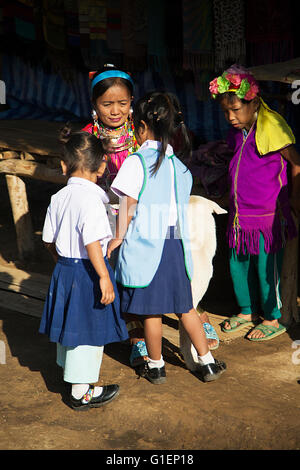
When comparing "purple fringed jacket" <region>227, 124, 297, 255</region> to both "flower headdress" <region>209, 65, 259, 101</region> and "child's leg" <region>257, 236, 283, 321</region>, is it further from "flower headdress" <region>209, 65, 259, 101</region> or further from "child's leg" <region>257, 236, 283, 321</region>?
"flower headdress" <region>209, 65, 259, 101</region>

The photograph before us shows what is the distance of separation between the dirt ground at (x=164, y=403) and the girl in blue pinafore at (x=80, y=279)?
22 cm

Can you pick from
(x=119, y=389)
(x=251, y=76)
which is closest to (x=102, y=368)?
(x=119, y=389)

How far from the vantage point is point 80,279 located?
3.45m

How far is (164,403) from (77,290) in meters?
0.82

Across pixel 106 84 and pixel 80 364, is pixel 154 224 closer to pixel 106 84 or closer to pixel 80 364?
pixel 80 364

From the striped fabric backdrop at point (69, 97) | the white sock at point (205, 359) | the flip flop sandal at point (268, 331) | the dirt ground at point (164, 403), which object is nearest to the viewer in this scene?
the dirt ground at point (164, 403)

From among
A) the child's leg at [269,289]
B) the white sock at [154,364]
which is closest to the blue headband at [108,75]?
the child's leg at [269,289]

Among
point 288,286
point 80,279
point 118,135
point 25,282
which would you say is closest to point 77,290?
point 80,279

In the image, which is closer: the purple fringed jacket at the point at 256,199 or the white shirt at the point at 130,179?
the white shirt at the point at 130,179

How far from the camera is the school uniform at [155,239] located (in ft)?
11.5

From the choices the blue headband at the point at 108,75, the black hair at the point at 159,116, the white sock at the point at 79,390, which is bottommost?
the white sock at the point at 79,390

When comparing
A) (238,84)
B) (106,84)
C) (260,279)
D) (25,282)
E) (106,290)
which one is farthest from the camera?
(25,282)

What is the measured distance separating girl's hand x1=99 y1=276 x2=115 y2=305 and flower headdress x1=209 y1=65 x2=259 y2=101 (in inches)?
61.1

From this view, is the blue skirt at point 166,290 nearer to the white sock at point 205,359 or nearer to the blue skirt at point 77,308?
the blue skirt at point 77,308
